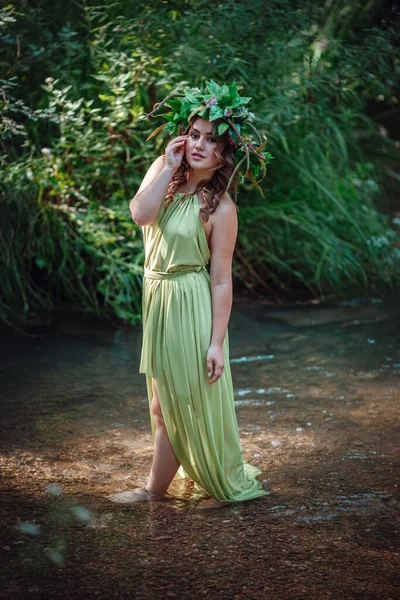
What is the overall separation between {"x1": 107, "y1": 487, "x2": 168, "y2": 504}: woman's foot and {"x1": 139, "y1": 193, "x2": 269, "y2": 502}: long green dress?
0.17 m

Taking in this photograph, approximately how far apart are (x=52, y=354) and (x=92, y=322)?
857 millimetres

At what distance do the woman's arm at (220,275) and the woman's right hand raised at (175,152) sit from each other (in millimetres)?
248

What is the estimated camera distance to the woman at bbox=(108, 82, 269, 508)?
3137 mm

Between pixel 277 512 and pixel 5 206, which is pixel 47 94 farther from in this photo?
pixel 277 512

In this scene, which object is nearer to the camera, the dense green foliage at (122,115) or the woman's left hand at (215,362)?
the woman's left hand at (215,362)

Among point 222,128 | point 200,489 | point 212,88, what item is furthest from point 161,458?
point 212,88

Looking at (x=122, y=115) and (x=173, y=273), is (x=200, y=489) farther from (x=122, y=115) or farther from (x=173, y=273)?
(x=122, y=115)

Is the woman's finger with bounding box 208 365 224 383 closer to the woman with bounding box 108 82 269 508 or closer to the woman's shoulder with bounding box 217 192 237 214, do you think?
the woman with bounding box 108 82 269 508

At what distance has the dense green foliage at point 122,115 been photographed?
18.5 ft

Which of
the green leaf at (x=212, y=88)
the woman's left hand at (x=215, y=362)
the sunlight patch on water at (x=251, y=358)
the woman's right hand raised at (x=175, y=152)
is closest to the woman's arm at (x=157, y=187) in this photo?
the woman's right hand raised at (x=175, y=152)

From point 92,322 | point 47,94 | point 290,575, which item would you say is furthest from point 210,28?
point 290,575

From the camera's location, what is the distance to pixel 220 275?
10.4ft

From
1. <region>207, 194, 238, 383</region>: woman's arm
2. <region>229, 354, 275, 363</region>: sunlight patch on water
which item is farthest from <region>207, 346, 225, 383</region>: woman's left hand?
<region>229, 354, 275, 363</region>: sunlight patch on water

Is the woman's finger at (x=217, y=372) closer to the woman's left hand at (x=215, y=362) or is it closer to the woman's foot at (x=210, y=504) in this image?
the woman's left hand at (x=215, y=362)
